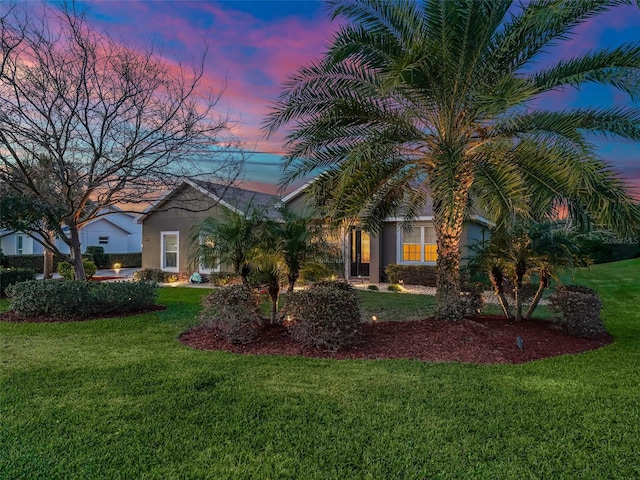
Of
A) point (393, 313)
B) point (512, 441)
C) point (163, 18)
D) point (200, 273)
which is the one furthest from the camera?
point (200, 273)

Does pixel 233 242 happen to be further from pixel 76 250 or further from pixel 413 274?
pixel 413 274

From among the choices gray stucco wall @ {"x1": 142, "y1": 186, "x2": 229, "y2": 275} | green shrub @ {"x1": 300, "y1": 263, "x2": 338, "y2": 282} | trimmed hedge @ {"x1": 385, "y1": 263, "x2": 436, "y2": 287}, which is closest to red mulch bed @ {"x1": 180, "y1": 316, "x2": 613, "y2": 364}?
green shrub @ {"x1": 300, "y1": 263, "x2": 338, "y2": 282}

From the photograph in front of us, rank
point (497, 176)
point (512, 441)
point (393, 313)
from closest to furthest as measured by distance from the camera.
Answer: point (512, 441) < point (497, 176) < point (393, 313)

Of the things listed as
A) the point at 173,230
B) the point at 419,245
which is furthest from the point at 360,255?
the point at 173,230

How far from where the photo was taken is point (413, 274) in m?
16.8

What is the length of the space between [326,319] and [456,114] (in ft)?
13.7

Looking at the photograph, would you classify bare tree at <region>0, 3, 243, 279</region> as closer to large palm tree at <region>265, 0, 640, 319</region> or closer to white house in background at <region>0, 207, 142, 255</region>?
large palm tree at <region>265, 0, 640, 319</region>

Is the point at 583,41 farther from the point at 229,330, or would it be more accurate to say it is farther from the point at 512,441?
the point at 229,330

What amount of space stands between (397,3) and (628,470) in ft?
22.1

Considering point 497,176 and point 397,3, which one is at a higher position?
point 397,3

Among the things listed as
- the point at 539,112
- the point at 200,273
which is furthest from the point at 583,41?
the point at 200,273

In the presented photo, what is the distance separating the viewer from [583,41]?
7711 mm

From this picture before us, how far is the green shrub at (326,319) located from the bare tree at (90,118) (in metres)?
6.60

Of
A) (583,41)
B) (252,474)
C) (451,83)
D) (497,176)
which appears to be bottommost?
(252,474)
